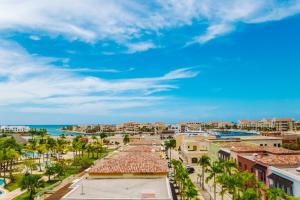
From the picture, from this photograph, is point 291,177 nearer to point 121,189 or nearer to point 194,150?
point 121,189

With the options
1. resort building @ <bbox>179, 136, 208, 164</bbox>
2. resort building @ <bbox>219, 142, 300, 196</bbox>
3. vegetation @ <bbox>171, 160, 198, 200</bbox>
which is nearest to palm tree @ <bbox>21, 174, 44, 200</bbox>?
vegetation @ <bbox>171, 160, 198, 200</bbox>

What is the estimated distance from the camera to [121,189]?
25516 mm

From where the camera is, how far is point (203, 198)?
4347 centimetres

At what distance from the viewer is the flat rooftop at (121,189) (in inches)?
891

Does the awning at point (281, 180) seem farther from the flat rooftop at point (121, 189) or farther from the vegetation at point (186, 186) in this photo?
the flat rooftop at point (121, 189)

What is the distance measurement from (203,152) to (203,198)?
113 ft

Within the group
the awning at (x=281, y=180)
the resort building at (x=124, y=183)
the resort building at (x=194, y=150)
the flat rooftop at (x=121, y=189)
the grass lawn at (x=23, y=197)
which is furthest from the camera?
the resort building at (x=194, y=150)

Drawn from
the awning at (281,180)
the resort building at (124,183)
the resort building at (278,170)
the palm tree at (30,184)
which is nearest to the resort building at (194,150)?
the resort building at (278,170)

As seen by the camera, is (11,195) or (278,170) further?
(11,195)

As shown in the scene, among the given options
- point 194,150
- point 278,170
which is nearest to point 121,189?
point 278,170

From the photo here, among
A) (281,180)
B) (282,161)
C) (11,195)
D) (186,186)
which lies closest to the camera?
(281,180)

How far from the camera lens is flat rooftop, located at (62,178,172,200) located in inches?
891

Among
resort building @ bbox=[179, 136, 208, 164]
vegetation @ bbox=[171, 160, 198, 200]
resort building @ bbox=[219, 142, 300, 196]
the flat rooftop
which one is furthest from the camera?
resort building @ bbox=[179, 136, 208, 164]

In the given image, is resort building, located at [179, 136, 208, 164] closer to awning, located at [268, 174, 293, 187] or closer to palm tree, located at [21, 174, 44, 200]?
palm tree, located at [21, 174, 44, 200]
